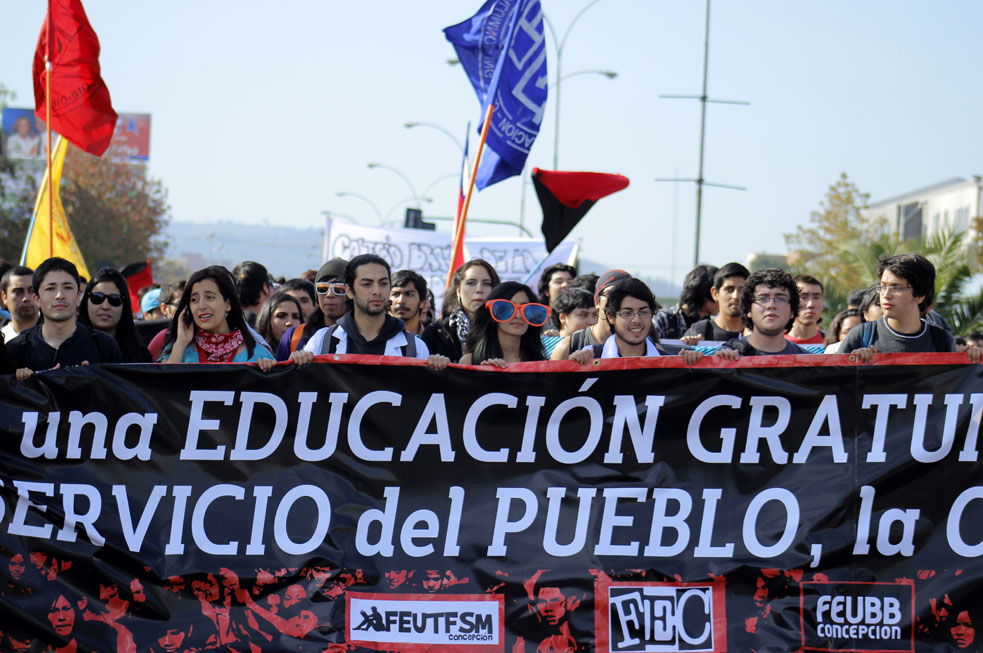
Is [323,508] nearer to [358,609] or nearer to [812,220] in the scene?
[358,609]

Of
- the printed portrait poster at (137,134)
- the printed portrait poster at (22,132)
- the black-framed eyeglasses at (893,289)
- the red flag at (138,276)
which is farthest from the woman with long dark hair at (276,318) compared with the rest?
the printed portrait poster at (137,134)

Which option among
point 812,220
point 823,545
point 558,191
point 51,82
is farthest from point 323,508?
point 812,220

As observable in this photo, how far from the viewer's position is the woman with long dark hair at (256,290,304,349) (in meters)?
7.80

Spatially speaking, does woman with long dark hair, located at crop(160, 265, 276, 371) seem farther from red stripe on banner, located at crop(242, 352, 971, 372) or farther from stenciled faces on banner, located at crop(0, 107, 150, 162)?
stenciled faces on banner, located at crop(0, 107, 150, 162)

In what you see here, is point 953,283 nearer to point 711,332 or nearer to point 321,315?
point 711,332

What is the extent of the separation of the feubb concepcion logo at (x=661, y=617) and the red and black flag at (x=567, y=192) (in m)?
5.26

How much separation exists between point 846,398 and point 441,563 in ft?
6.67

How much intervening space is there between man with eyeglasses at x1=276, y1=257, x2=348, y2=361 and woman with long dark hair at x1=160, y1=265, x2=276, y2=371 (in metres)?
0.72

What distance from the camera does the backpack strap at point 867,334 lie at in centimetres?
616

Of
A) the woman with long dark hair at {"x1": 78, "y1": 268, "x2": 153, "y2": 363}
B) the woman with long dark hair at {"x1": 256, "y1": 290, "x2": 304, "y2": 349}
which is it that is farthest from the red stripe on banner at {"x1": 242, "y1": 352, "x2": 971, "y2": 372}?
the woman with long dark hair at {"x1": 256, "y1": 290, "x2": 304, "y2": 349}

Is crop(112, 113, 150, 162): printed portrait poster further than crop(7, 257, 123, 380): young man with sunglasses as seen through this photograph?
Yes

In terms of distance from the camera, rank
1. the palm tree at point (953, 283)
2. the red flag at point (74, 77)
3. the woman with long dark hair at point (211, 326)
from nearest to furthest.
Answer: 1. the woman with long dark hair at point (211, 326)
2. the red flag at point (74, 77)
3. the palm tree at point (953, 283)

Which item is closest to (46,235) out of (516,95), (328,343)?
(516,95)

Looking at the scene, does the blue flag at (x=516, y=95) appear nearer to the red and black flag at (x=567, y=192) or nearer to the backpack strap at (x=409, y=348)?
the red and black flag at (x=567, y=192)
